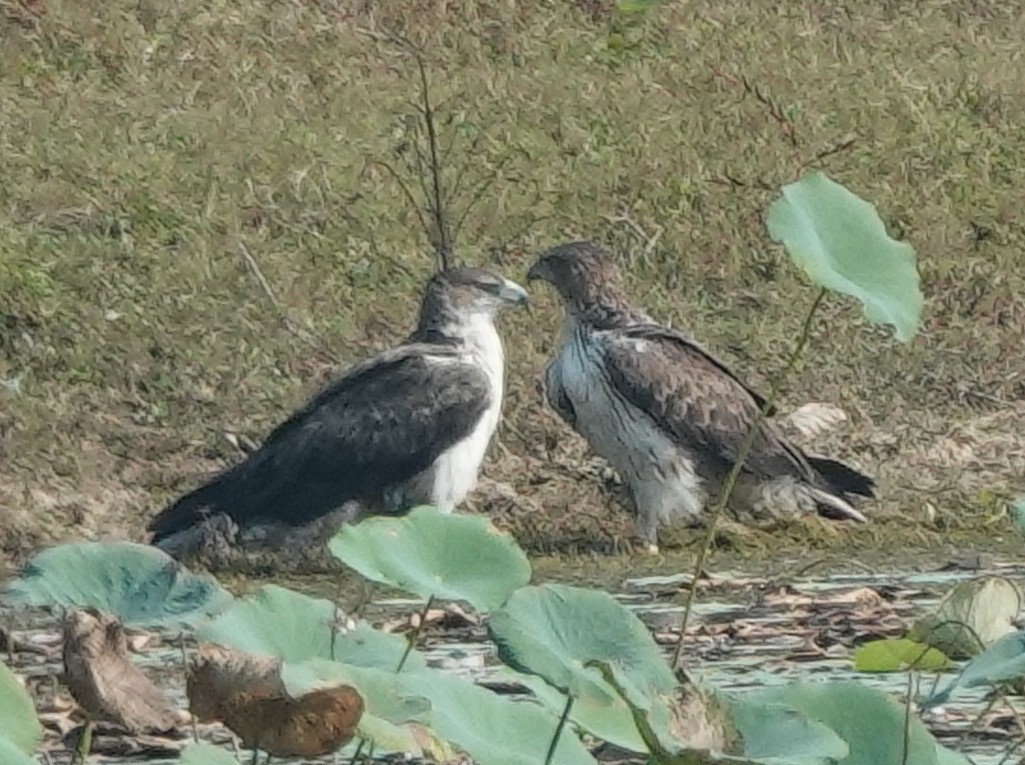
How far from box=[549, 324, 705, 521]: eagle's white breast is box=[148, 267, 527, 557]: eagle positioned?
277mm

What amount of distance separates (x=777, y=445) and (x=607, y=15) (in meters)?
5.24

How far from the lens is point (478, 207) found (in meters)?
11.9

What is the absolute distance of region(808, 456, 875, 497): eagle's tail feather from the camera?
9148 millimetres

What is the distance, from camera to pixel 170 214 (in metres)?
11.4

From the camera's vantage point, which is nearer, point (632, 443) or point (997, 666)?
point (997, 666)

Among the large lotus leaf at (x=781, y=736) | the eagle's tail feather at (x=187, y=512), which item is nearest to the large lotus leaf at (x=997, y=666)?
the large lotus leaf at (x=781, y=736)

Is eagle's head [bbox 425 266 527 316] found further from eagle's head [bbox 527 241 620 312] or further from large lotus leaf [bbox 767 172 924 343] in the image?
large lotus leaf [bbox 767 172 924 343]

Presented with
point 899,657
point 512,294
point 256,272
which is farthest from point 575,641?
point 256,272

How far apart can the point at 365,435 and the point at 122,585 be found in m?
5.25

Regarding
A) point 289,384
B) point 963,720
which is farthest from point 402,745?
point 289,384

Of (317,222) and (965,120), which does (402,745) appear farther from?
(965,120)

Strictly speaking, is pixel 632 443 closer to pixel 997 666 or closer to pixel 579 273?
pixel 579 273

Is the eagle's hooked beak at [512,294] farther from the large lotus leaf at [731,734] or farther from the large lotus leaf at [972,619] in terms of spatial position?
the large lotus leaf at [731,734]

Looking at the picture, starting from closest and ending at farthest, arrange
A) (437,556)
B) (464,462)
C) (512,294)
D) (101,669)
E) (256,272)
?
(101,669) < (437,556) < (464,462) < (512,294) < (256,272)
